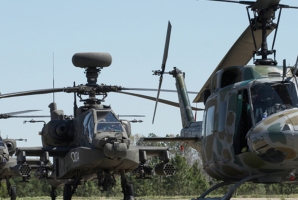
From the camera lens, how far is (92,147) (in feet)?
57.7

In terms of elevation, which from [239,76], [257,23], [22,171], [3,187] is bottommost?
[3,187]

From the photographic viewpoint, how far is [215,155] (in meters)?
10.8

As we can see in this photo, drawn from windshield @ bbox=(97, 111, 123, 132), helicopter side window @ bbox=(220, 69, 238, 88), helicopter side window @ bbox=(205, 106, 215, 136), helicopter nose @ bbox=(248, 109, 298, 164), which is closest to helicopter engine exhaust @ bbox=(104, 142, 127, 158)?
windshield @ bbox=(97, 111, 123, 132)

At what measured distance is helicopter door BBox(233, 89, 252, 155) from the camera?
33.7ft

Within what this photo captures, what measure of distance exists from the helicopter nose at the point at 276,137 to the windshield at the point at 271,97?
1.66ft

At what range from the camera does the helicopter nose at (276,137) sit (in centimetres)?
909

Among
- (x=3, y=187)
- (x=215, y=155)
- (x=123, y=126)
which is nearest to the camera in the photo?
(x=215, y=155)

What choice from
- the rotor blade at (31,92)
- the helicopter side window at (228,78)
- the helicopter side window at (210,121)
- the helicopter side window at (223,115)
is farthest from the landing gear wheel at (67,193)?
the helicopter side window at (223,115)

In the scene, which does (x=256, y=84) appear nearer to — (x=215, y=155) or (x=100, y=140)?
(x=215, y=155)

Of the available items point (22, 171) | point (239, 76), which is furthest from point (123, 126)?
point (239, 76)

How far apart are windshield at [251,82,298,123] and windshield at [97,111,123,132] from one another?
781 cm

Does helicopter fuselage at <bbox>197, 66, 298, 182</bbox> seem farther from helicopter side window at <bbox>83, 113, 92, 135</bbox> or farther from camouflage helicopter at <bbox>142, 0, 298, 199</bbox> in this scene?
helicopter side window at <bbox>83, 113, 92, 135</bbox>

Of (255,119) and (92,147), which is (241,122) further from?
(92,147)

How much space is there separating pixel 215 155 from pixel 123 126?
7.83 m
